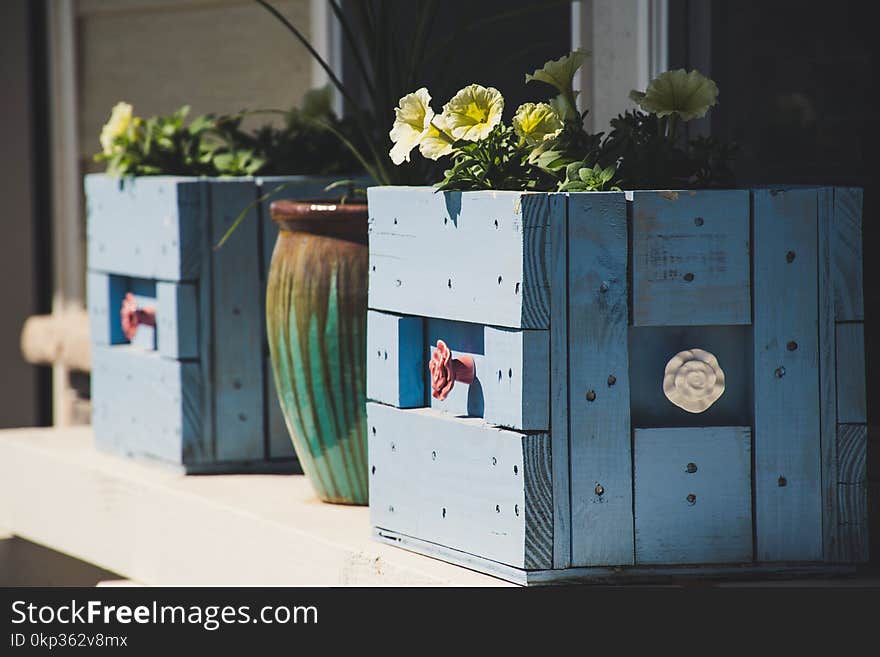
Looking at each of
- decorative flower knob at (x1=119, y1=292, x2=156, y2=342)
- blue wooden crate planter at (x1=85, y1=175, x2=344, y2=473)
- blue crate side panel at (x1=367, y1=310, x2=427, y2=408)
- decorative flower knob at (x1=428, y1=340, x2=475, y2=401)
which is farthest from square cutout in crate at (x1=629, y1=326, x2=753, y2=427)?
decorative flower knob at (x1=119, y1=292, x2=156, y2=342)

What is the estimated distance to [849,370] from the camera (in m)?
2.13

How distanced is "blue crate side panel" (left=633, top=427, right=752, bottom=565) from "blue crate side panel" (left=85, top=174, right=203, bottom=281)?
4.18 feet

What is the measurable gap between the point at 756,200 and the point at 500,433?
481mm

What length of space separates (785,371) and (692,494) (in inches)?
8.5

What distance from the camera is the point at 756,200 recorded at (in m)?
2.09

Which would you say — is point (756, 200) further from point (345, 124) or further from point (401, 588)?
point (345, 124)

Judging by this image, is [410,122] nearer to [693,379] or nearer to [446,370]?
[446,370]

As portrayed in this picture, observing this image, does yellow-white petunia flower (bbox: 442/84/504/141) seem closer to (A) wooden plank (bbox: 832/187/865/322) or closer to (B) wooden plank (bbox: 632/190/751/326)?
(B) wooden plank (bbox: 632/190/751/326)

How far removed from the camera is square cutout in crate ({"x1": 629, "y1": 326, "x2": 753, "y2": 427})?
83.4 inches

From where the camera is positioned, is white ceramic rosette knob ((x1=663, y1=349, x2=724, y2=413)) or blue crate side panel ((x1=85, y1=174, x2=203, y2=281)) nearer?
white ceramic rosette knob ((x1=663, y1=349, x2=724, y2=413))

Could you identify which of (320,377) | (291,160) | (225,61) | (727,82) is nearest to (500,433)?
(320,377)

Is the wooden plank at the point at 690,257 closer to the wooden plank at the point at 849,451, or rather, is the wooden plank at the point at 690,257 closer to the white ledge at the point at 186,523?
the wooden plank at the point at 849,451

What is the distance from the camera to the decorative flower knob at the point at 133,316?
3.20m

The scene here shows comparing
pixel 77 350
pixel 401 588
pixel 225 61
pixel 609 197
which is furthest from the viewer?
pixel 77 350
